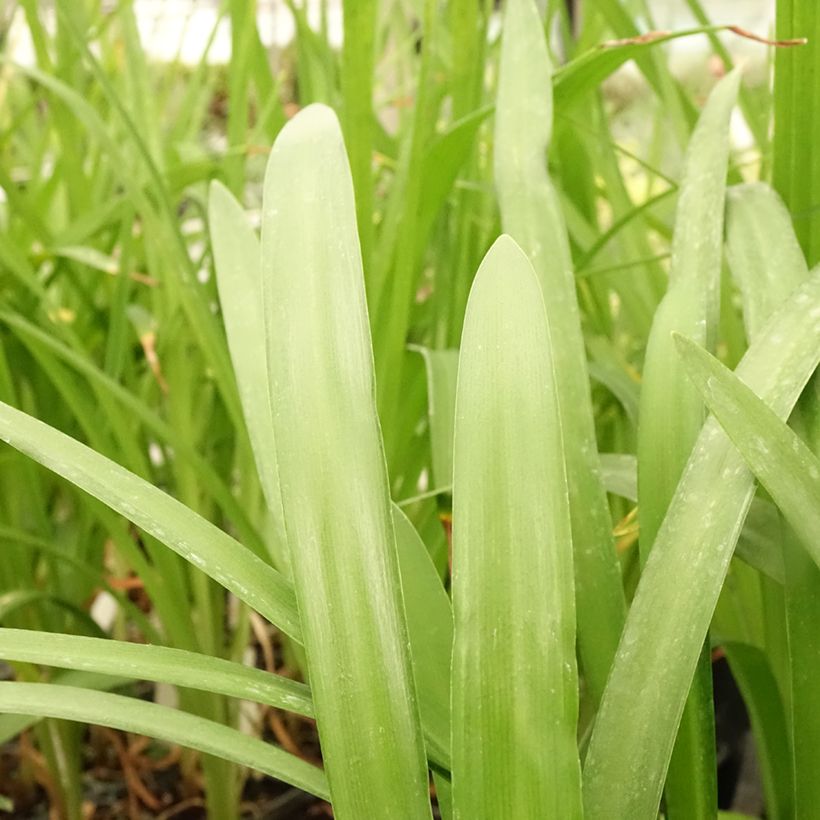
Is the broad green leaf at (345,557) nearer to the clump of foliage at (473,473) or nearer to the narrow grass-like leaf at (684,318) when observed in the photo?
the clump of foliage at (473,473)

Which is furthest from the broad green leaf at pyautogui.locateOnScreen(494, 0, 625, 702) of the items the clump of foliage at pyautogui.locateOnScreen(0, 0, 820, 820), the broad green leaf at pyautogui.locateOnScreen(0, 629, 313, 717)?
the broad green leaf at pyautogui.locateOnScreen(0, 629, 313, 717)

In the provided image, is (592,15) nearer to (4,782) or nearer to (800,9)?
(800,9)

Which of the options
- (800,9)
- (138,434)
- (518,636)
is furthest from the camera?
(138,434)

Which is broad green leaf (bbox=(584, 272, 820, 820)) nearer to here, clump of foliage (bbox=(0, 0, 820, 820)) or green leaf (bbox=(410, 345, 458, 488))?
clump of foliage (bbox=(0, 0, 820, 820))

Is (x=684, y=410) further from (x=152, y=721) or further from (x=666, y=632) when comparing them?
(x=152, y=721)

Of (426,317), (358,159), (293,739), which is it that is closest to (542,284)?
(358,159)

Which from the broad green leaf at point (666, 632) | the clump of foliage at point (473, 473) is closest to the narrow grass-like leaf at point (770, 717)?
the clump of foliage at point (473, 473)
